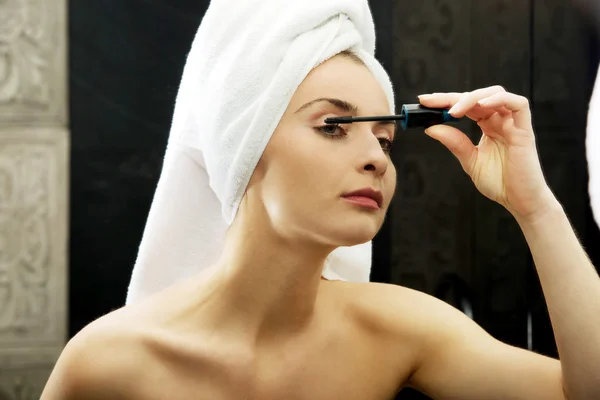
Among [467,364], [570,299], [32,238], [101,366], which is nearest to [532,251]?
[570,299]

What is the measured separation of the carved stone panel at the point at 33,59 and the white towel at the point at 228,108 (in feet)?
0.72

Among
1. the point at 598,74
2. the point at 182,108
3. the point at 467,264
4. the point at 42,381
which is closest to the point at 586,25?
the point at 598,74

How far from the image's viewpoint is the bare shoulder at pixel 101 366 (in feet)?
2.70

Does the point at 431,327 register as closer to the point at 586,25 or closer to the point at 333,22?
the point at 333,22

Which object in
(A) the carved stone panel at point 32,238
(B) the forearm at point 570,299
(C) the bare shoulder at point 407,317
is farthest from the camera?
(A) the carved stone panel at point 32,238

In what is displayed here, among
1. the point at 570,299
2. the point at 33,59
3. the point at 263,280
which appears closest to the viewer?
the point at 570,299

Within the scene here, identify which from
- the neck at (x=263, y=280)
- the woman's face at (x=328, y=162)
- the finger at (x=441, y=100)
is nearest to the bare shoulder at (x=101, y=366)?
the neck at (x=263, y=280)

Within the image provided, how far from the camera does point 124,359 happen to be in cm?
83

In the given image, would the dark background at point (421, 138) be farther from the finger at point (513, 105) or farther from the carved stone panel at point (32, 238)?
the finger at point (513, 105)

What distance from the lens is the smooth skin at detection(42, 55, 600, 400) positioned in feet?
2.52

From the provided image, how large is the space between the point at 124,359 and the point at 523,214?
1.61 ft

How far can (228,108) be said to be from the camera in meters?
0.81

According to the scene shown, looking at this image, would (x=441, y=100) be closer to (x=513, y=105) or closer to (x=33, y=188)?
(x=513, y=105)

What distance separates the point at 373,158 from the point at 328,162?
0.05 meters
